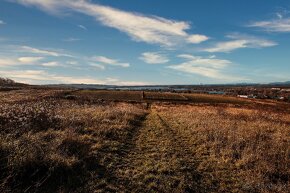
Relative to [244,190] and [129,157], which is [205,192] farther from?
[129,157]

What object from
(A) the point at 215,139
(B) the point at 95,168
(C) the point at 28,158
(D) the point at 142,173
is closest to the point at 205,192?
(D) the point at 142,173

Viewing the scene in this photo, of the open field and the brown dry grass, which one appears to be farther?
the brown dry grass

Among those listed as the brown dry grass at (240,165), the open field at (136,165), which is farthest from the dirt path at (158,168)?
the brown dry grass at (240,165)

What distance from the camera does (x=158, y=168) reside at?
10.0 metres

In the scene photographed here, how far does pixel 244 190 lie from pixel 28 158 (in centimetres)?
676

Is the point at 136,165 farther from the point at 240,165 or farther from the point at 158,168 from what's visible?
the point at 240,165

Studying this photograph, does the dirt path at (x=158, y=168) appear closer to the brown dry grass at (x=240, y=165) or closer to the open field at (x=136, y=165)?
the open field at (x=136, y=165)

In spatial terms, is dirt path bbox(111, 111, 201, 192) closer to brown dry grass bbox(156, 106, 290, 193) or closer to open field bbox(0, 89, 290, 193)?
open field bbox(0, 89, 290, 193)

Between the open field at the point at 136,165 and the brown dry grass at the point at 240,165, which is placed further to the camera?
the brown dry grass at the point at 240,165

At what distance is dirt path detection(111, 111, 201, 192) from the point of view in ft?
27.1

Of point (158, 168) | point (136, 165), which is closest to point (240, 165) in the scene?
point (158, 168)

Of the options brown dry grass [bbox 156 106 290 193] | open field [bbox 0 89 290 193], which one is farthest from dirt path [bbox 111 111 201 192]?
brown dry grass [bbox 156 106 290 193]

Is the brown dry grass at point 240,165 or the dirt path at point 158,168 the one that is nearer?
the dirt path at point 158,168

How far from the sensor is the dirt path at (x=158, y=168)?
827cm
